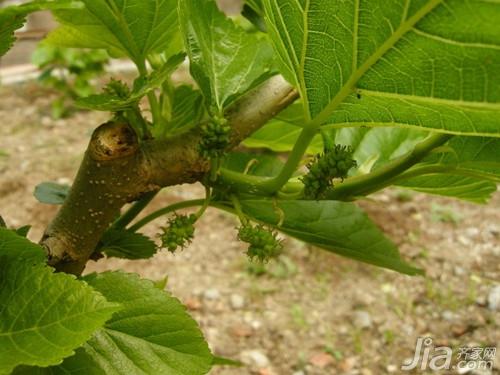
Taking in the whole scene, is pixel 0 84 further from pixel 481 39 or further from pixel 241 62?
pixel 481 39

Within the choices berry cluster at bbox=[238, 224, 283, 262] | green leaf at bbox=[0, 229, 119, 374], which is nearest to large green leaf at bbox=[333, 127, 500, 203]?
berry cluster at bbox=[238, 224, 283, 262]

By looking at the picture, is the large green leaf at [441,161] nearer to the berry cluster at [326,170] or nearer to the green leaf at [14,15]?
the berry cluster at [326,170]

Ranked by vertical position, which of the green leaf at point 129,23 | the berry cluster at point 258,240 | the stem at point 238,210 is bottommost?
the berry cluster at point 258,240

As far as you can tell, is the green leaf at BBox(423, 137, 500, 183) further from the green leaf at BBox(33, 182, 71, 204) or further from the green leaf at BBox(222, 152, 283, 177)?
the green leaf at BBox(33, 182, 71, 204)

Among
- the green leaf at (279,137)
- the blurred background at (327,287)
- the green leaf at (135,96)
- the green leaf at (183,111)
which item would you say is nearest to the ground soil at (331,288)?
the blurred background at (327,287)

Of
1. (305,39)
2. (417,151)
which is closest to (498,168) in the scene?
(417,151)

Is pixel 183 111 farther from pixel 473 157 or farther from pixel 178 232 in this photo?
pixel 473 157
